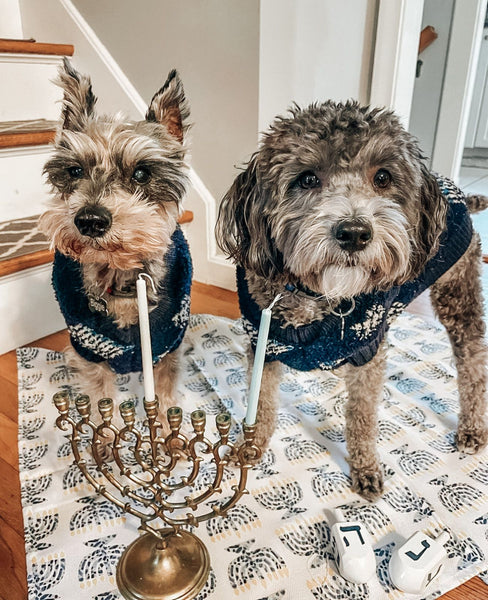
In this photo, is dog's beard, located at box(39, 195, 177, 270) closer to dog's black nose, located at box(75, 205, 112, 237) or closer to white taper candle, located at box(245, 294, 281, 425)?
dog's black nose, located at box(75, 205, 112, 237)

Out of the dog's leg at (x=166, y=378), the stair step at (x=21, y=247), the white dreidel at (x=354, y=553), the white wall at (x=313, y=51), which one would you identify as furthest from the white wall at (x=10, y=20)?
the white dreidel at (x=354, y=553)

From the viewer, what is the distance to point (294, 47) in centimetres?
232

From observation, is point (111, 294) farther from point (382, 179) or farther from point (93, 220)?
point (382, 179)

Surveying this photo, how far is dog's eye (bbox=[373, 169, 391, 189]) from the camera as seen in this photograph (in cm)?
125

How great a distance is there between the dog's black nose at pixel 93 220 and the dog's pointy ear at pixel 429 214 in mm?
845

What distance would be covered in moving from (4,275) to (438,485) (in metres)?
1.94

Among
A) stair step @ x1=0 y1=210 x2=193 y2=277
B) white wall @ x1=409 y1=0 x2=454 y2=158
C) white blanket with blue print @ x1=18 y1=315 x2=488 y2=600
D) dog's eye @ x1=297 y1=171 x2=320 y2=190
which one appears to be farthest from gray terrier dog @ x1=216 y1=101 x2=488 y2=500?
white wall @ x1=409 y1=0 x2=454 y2=158

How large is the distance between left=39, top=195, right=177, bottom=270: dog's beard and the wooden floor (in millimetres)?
806

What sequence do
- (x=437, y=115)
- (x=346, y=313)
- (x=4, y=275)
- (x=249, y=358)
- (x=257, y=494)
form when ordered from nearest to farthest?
(x=346, y=313)
(x=257, y=494)
(x=249, y=358)
(x=4, y=275)
(x=437, y=115)

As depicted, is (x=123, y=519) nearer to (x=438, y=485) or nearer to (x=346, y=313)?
(x=346, y=313)

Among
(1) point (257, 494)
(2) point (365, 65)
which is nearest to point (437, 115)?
(2) point (365, 65)

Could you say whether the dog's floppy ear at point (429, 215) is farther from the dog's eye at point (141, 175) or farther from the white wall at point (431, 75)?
the white wall at point (431, 75)

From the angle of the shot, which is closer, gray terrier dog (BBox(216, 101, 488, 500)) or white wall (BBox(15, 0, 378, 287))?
gray terrier dog (BBox(216, 101, 488, 500))

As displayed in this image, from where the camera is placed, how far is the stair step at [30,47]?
8.59ft
